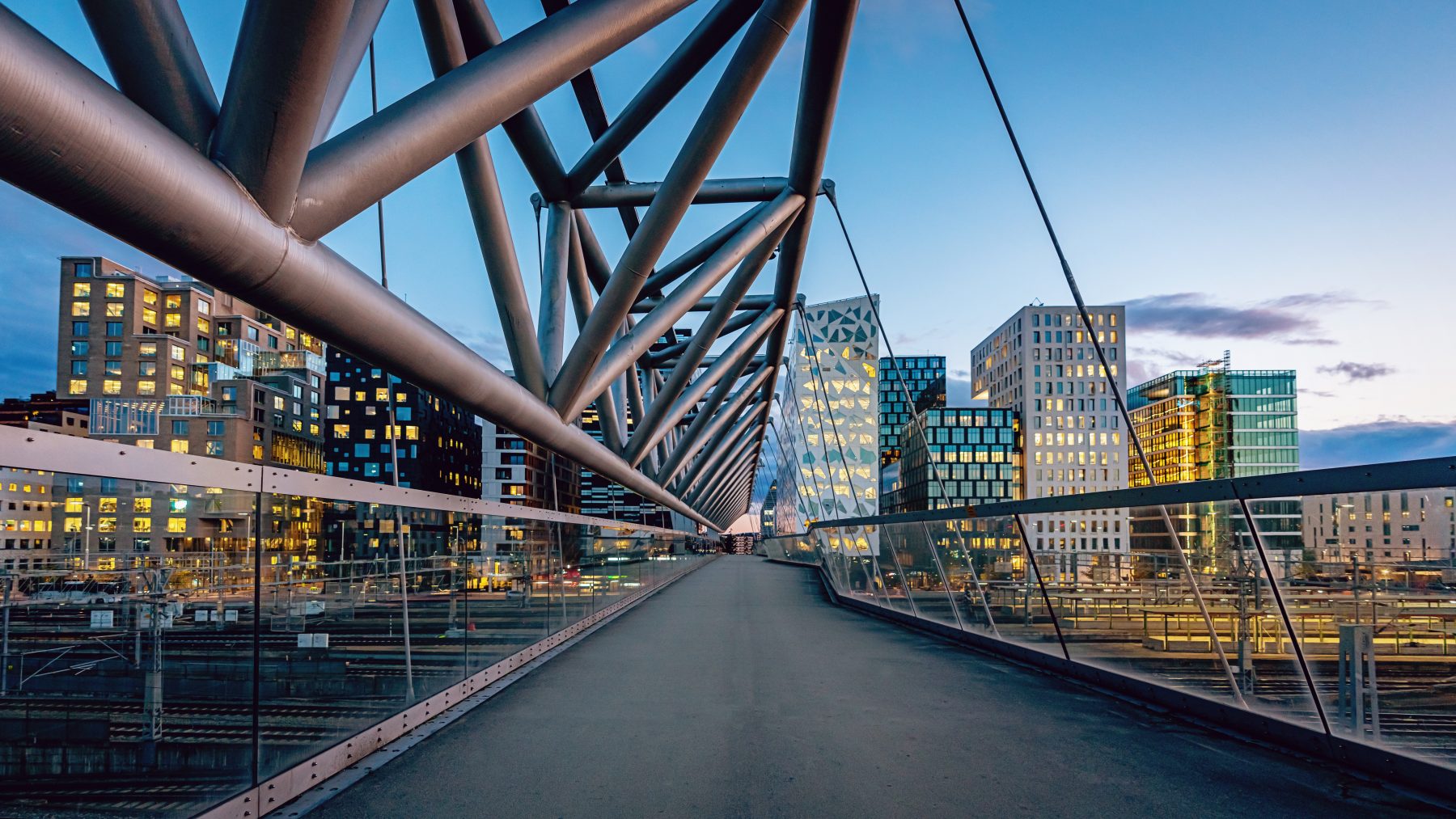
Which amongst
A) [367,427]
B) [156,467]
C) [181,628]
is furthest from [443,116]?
[367,427]

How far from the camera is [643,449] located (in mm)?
17344

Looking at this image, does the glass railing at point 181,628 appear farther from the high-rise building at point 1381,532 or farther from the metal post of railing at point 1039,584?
the metal post of railing at point 1039,584

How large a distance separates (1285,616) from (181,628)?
7.83 metres

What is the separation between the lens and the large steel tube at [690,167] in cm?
842

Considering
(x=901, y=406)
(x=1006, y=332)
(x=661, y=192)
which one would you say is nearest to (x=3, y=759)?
(x=661, y=192)

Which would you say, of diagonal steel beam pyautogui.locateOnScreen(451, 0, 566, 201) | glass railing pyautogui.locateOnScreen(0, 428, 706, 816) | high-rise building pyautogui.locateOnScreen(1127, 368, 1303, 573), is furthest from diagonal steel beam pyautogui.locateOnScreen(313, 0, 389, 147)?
high-rise building pyautogui.locateOnScreen(1127, 368, 1303, 573)

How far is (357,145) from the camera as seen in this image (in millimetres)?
3975

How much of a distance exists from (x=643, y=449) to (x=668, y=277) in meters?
3.45

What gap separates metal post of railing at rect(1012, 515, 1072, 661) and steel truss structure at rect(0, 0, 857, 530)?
18.0 ft

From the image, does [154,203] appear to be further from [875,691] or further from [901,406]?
[901,406]

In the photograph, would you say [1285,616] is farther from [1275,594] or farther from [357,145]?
[357,145]

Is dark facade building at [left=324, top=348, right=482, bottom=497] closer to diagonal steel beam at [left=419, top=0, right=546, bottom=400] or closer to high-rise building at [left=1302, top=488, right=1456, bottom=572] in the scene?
diagonal steel beam at [left=419, top=0, right=546, bottom=400]

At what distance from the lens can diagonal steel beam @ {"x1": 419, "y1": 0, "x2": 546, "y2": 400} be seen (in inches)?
263

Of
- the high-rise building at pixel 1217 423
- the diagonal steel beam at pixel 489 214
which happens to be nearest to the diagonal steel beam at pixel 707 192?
the diagonal steel beam at pixel 489 214
